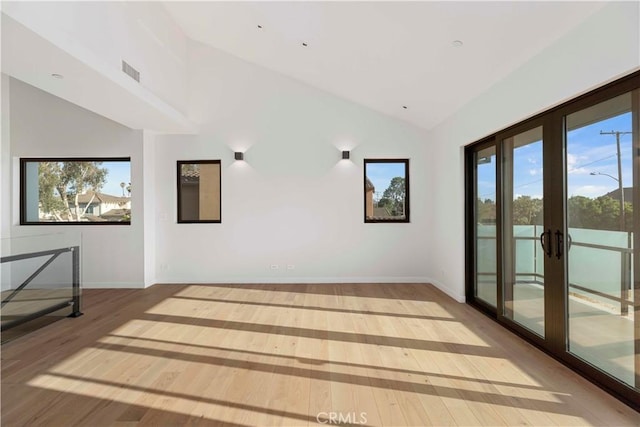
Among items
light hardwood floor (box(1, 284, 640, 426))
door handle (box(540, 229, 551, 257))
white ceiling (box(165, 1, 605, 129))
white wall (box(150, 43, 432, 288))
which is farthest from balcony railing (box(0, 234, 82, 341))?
door handle (box(540, 229, 551, 257))

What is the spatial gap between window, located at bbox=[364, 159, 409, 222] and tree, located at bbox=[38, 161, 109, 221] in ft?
15.3

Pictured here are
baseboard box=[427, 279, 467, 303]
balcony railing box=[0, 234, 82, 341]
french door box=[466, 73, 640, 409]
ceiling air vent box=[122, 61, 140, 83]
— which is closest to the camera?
french door box=[466, 73, 640, 409]

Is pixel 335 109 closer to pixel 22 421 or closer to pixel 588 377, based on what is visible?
pixel 588 377

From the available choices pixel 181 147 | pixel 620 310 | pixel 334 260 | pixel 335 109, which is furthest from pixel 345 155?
pixel 620 310

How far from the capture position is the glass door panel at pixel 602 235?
2.21 metres

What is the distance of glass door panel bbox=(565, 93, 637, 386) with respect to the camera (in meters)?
2.21

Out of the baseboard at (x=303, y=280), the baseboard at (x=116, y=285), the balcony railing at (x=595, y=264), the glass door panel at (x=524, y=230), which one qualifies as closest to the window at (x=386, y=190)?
the baseboard at (x=303, y=280)

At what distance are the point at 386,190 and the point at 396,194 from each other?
0.20m

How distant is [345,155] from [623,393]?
446cm

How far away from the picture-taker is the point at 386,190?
589 centimetres

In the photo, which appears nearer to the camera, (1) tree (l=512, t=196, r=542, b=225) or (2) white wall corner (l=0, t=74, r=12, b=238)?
(1) tree (l=512, t=196, r=542, b=225)

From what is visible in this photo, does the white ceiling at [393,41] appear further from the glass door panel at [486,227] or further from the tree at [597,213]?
the tree at [597,213]

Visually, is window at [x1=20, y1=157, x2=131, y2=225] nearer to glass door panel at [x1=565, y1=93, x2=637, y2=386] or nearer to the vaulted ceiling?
the vaulted ceiling

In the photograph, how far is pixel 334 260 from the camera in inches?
229
